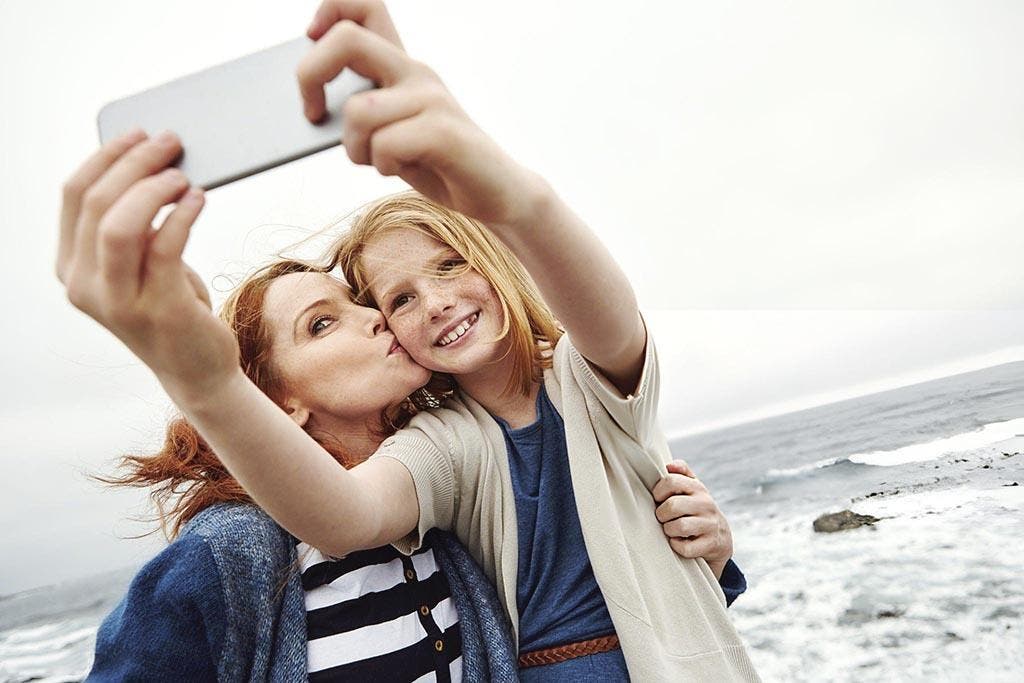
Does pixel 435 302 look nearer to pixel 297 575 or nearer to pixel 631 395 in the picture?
pixel 631 395

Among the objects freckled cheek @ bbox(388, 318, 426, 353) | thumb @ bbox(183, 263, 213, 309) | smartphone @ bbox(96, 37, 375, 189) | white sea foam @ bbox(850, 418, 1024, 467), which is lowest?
Result: white sea foam @ bbox(850, 418, 1024, 467)

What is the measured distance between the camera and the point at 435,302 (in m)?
1.57

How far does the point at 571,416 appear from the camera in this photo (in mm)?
1481

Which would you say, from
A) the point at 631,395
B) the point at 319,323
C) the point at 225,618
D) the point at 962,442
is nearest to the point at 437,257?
the point at 319,323

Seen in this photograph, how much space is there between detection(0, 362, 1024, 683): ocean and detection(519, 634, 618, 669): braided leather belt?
395 centimetres

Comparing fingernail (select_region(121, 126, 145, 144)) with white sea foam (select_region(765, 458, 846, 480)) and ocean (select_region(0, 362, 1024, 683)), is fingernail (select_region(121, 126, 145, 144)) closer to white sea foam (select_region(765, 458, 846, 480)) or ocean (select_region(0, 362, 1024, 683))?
ocean (select_region(0, 362, 1024, 683))

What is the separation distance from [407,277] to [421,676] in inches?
32.8

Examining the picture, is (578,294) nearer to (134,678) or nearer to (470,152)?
(470,152)

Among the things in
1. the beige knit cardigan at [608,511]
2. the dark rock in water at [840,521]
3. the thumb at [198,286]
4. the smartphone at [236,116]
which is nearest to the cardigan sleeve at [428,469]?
the beige knit cardigan at [608,511]

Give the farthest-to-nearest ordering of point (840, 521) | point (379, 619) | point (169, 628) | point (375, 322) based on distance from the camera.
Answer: point (840, 521) < point (375, 322) < point (379, 619) < point (169, 628)

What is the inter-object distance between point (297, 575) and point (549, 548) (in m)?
0.51

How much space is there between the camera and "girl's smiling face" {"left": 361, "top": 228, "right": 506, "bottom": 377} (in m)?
1.57

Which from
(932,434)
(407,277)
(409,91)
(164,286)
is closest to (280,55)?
(409,91)

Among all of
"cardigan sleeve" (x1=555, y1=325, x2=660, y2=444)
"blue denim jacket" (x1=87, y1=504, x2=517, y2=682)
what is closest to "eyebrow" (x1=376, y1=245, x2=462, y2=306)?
"cardigan sleeve" (x1=555, y1=325, x2=660, y2=444)
